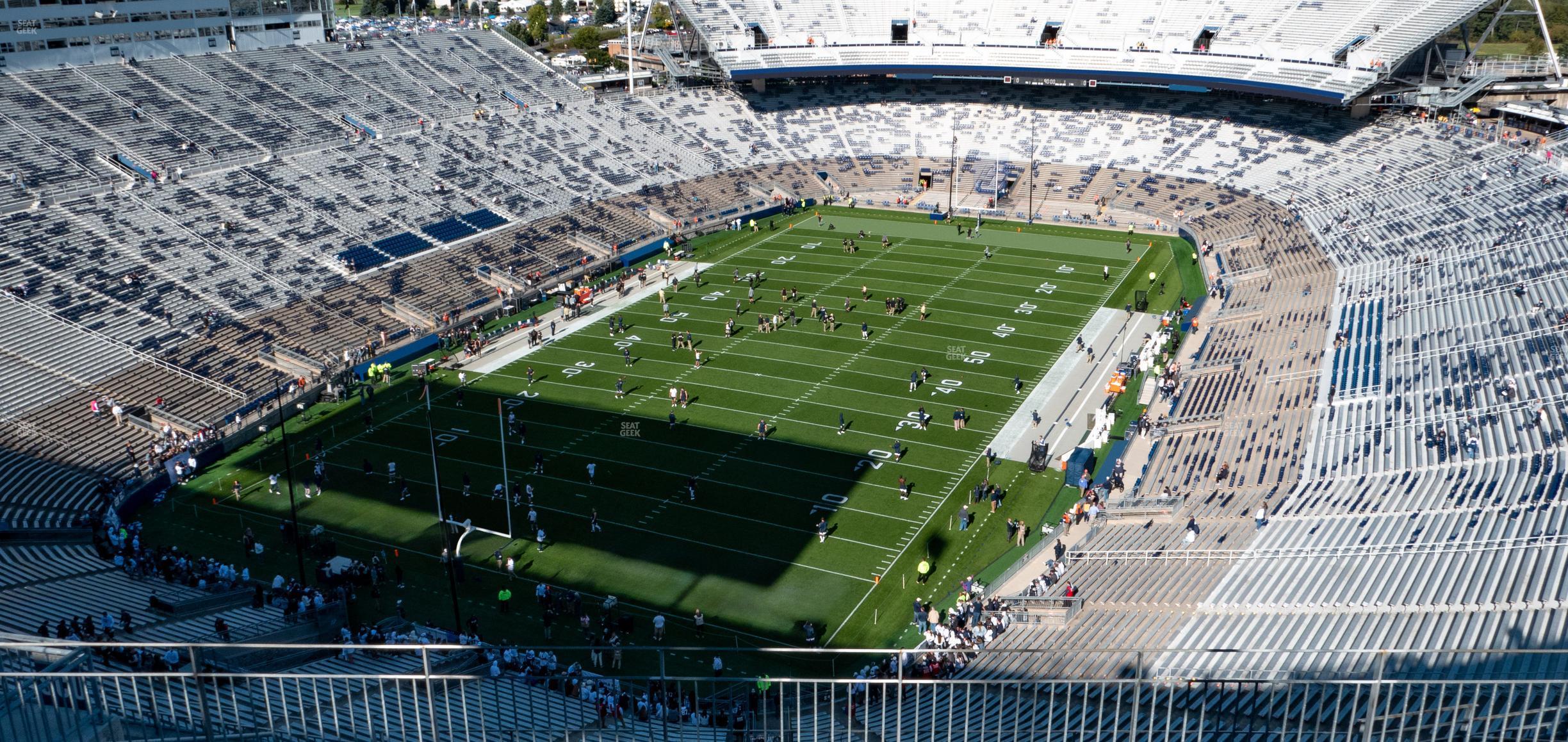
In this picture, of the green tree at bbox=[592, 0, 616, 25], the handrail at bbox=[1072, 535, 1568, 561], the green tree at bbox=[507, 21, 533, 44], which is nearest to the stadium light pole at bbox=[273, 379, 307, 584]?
the handrail at bbox=[1072, 535, 1568, 561]

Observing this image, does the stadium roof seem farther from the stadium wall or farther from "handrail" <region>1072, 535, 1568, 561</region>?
"handrail" <region>1072, 535, 1568, 561</region>

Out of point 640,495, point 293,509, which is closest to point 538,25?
point 640,495

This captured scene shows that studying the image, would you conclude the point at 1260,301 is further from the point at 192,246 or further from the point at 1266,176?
the point at 192,246

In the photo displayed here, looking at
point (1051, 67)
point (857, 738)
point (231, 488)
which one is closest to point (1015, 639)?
point (857, 738)

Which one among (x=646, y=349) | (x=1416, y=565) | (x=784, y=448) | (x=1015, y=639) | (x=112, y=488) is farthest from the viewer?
(x=646, y=349)

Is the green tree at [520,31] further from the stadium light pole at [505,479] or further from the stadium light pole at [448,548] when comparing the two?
the stadium light pole at [448,548]

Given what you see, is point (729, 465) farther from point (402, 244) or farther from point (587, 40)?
point (587, 40)
